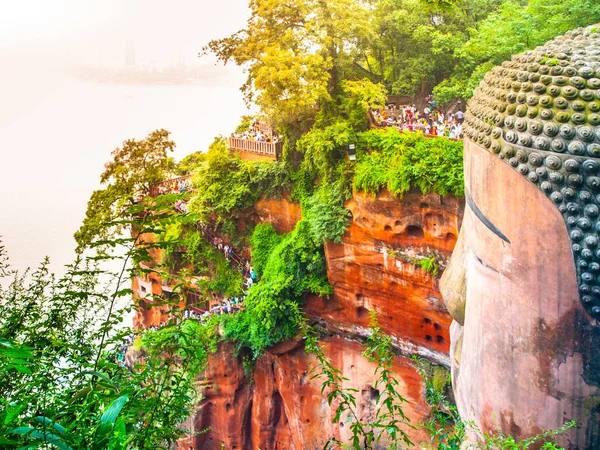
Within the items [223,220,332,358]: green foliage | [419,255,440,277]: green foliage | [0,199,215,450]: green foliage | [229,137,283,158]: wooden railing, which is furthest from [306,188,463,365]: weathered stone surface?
[0,199,215,450]: green foliage

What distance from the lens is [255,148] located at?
18516mm

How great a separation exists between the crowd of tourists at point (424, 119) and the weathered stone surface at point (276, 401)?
6071 millimetres

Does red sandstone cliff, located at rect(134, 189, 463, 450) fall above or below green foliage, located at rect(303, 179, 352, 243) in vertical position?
below

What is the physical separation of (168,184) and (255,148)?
3.42 m

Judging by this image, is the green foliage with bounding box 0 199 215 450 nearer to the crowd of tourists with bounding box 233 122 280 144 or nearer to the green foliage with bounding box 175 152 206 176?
the crowd of tourists with bounding box 233 122 280 144

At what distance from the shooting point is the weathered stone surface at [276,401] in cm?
1633

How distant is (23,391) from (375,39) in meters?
15.5

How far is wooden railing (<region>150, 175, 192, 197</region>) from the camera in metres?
18.7

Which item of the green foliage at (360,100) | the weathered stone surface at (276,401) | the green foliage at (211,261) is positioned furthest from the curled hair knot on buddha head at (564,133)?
the green foliage at (211,261)

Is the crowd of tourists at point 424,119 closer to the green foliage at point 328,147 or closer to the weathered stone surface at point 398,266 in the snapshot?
the green foliage at point 328,147

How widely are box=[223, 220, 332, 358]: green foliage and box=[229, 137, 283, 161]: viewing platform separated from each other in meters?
2.68

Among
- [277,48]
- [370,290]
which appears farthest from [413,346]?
[277,48]

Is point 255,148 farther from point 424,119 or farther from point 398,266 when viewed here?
point 398,266

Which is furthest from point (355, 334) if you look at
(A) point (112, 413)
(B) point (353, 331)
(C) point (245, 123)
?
(A) point (112, 413)
